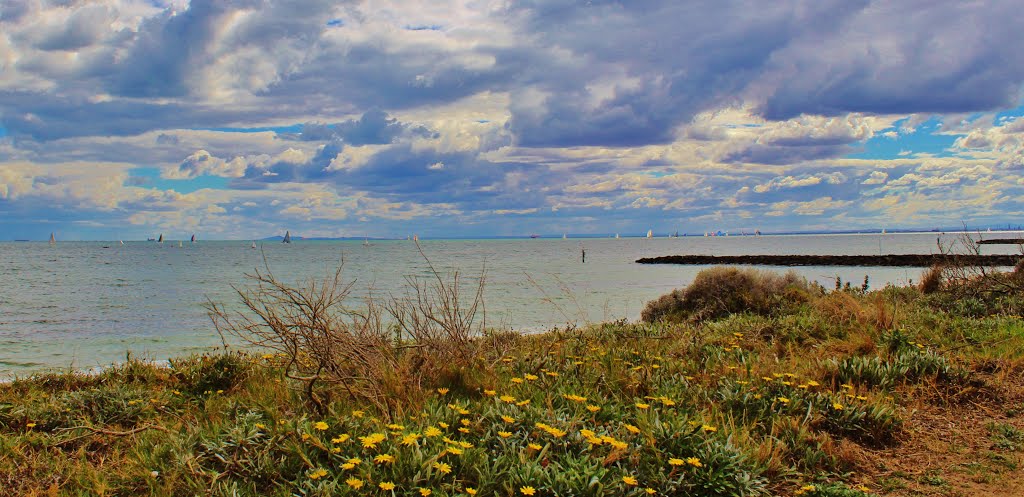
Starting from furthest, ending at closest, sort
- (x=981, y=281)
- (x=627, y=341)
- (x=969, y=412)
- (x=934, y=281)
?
(x=934, y=281) < (x=981, y=281) < (x=627, y=341) < (x=969, y=412)

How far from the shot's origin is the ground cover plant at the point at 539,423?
160 inches

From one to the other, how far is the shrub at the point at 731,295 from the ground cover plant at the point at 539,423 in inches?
279

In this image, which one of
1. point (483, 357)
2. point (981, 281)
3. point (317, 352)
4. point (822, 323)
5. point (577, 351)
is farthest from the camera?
point (981, 281)

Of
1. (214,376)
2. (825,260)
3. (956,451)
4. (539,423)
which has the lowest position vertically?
(825,260)

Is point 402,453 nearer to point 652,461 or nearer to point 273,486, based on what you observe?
point 273,486

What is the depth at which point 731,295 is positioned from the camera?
54.3ft

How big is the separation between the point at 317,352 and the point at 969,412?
19.5ft

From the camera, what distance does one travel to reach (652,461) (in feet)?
14.2

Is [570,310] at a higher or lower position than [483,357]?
lower

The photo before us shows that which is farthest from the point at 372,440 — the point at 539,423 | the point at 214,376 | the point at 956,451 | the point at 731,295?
the point at 731,295

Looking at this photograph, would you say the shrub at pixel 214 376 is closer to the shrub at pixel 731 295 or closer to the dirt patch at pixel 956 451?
the dirt patch at pixel 956 451

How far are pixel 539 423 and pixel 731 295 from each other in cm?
1329

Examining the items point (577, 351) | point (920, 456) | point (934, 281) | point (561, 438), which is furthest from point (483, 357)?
point (934, 281)

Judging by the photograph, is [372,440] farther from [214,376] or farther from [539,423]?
[214,376]
